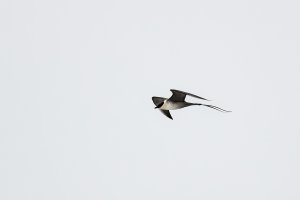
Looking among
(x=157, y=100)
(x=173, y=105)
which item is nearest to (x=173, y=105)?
(x=173, y=105)

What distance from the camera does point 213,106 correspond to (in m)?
34.9

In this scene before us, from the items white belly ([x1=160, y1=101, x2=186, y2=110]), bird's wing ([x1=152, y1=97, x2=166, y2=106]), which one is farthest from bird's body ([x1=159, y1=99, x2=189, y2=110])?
bird's wing ([x1=152, y1=97, x2=166, y2=106])

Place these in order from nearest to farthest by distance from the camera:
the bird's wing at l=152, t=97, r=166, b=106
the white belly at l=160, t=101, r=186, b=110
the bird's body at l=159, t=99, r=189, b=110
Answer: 1. the bird's body at l=159, t=99, r=189, b=110
2. the white belly at l=160, t=101, r=186, b=110
3. the bird's wing at l=152, t=97, r=166, b=106

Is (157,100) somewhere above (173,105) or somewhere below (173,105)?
above

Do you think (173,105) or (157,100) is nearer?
(173,105)

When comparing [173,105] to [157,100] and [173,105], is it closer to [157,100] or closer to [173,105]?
[173,105]

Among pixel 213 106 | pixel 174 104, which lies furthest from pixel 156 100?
pixel 213 106

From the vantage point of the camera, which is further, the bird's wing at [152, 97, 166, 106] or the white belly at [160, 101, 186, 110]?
the bird's wing at [152, 97, 166, 106]

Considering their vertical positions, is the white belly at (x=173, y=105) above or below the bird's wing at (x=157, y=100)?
below

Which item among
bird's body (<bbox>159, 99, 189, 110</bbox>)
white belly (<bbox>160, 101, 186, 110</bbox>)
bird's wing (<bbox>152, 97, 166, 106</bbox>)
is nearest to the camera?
bird's body (<bbox>159, 99, 189, 110</bbox>)

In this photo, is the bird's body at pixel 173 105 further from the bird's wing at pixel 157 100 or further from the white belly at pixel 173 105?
the bird's wing at pixel 157 100

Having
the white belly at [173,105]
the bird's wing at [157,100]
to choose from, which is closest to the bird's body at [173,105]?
the white belly at [173,105]

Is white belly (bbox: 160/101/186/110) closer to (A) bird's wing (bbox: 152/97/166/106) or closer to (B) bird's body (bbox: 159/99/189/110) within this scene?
(B) bird's body (bbox: 159/99/189/110)

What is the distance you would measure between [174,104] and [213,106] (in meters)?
4.12
